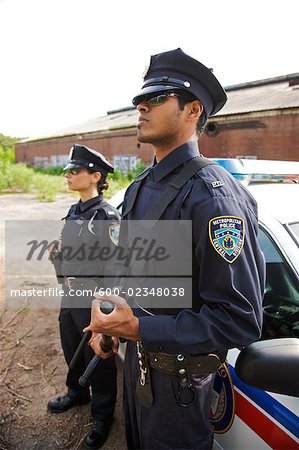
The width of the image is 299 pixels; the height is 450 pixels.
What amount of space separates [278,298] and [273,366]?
2.86ft

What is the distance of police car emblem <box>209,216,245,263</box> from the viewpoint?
1081 mm

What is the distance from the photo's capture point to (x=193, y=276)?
1.24m

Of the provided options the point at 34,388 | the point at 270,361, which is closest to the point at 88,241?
the point at 34,388

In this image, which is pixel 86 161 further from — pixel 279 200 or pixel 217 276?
pixel 217 276

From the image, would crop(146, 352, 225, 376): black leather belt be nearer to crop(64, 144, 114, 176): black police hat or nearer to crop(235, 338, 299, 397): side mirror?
crop(235, 338, 299, 397): side mirror

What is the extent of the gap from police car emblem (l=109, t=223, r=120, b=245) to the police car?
810 mm

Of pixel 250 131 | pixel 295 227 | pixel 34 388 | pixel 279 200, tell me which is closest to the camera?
pixel 295 227

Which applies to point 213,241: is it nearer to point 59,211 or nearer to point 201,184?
point 201,184

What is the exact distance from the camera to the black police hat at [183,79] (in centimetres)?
133

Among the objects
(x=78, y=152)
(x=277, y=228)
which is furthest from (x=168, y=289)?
(x=78, y=152)

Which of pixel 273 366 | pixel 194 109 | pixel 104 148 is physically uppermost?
pixel 104 148

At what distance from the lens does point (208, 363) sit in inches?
49.1

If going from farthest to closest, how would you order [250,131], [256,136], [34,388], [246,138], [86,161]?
[246,138], [250,131], [256,136], [34,388], [86,161]

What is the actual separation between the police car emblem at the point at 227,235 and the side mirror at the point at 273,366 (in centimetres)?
31
